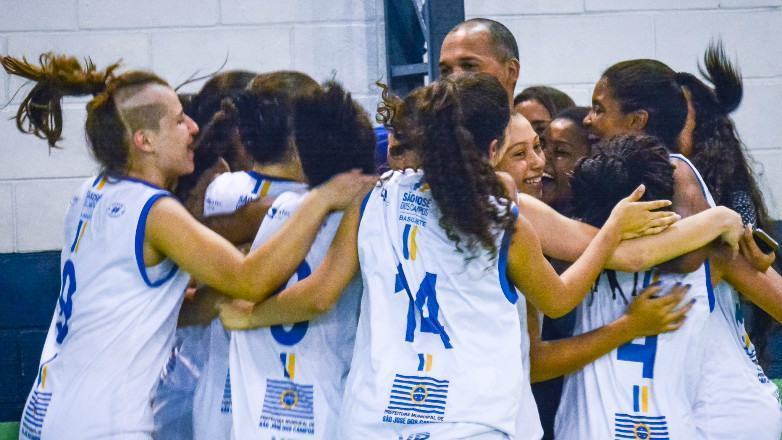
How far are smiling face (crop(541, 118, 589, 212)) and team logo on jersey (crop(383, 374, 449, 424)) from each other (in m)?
0.97

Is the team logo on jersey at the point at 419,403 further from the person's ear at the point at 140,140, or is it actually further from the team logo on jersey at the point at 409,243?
the person's ear at the point at 140,140

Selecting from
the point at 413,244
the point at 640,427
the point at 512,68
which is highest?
the point at 512,68

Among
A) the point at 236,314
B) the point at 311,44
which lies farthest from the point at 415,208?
the point at 311,44

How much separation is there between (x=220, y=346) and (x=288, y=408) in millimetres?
264

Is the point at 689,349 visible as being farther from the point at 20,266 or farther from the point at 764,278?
the point at 20,266

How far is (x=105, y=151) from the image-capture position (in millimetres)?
2266

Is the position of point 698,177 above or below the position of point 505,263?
Result: above

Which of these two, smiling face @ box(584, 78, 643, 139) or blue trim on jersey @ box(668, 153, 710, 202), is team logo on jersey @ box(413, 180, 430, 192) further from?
smiling face @ box(584, 78, 643, 139)

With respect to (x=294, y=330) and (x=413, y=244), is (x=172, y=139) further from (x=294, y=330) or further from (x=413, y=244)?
(x=413, y=244)

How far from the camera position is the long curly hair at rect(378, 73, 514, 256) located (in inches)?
79.6

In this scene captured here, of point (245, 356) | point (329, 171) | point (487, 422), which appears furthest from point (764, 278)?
point (245, 356)

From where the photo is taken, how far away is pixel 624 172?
235 cm

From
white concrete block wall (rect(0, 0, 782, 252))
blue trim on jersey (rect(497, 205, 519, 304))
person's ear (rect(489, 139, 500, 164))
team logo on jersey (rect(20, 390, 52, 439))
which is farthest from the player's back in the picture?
white concrete block wall (rect(0, 0, 782, 252))

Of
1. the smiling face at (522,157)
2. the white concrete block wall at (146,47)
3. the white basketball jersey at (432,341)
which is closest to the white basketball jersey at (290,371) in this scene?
the white basketball jersey at (432,341)
